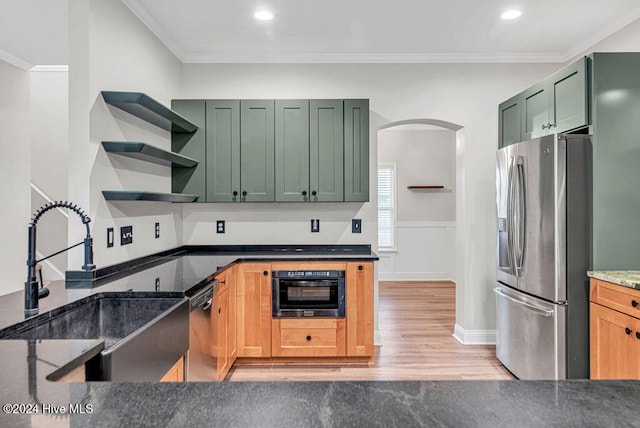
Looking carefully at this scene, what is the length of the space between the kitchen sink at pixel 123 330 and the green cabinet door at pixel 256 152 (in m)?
1.74

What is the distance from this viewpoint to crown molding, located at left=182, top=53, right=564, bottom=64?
3.78 m

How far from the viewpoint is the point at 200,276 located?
2.45m

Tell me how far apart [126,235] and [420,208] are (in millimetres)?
5178

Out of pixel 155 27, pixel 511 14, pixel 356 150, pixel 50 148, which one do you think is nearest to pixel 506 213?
pixel 356 150

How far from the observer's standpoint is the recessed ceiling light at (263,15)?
116 inches

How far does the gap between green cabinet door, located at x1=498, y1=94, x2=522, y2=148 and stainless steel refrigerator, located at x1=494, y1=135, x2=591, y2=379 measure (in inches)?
22.7

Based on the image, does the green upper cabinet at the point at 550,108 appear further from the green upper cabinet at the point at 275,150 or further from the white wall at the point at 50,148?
the white wall at the point at 50,148

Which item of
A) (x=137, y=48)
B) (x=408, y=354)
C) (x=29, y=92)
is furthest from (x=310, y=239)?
(x=29, y=92)

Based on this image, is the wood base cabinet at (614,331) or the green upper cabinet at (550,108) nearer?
the wood base cabinet at (614,331)

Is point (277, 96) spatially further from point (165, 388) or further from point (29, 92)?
point (165, 388)

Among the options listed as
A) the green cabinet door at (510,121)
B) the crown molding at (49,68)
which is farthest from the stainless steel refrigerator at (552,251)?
the crown molding at (49,68)

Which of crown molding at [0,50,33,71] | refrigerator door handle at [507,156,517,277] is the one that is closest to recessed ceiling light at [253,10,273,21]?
refrigerator door handle at [507,156,517,277]

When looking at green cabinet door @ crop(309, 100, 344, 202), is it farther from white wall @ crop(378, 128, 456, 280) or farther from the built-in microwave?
white wall @ crop(378, 128, 456, 280)

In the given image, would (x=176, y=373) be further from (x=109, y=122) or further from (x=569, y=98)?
(x=569, y=98)
